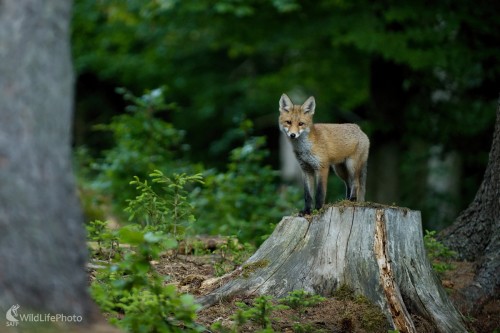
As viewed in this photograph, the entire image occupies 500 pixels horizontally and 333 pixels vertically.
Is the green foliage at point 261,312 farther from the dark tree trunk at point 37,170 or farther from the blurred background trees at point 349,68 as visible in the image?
the blurred background trees at point 349,68

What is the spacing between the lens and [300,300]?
5203 millimetres

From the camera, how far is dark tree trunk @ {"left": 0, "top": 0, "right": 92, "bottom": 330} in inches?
138

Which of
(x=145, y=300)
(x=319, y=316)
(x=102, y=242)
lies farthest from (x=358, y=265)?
(x=102, y=242)

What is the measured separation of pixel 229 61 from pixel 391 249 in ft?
49.1

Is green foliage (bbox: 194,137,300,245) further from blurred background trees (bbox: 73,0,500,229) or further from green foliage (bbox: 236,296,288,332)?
green foliage (bbox: 236,296,288,332)

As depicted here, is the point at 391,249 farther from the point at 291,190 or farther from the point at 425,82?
the point at 425,82

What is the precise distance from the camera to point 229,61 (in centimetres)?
2020

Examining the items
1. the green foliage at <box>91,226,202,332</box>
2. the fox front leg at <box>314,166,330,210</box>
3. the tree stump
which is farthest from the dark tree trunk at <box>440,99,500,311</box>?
the green foliage at <box>91,226,202,332</box>

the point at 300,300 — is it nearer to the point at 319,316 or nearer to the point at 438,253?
the point at 319,316

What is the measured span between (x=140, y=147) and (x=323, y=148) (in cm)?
393

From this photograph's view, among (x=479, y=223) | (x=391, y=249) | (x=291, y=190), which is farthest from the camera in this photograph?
(x=291, y=190)

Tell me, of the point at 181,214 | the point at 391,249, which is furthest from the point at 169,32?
the point at 391,249

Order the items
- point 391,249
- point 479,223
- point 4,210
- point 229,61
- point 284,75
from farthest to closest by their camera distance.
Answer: point 229,61 → point 284,75 → point 479,223 → point 391,249 → point 4,210

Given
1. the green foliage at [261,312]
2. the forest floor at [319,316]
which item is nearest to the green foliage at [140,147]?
the forest floor at [319,316]
